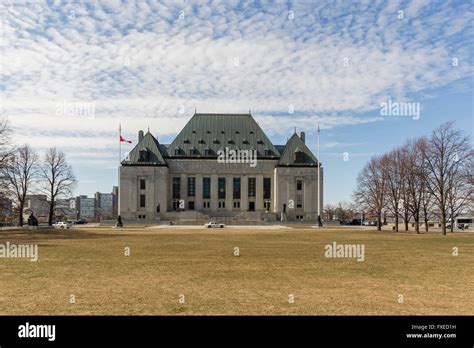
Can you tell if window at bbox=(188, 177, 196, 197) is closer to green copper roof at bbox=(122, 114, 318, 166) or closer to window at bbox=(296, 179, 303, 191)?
green copper roof at bbox=(122, 114, 318, 166)

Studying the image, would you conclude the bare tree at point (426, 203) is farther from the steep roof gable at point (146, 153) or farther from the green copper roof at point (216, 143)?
the steep roof gable at point (146, 153)

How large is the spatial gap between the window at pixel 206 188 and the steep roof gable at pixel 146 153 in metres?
11.0

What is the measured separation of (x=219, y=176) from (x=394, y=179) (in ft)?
176

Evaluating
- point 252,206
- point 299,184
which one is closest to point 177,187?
point 252,206

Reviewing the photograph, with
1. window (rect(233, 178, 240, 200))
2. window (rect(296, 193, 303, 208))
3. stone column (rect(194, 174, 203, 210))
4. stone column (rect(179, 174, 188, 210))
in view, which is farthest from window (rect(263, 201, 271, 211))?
stone column (rect(179, 174, 188, 210))

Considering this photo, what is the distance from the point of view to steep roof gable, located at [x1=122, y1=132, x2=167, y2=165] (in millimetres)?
110125

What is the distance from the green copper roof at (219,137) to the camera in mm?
114812

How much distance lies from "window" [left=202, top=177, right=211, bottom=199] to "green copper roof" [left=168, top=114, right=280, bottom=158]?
6.30 m

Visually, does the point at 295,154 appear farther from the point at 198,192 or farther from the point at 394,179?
the point at 394,179

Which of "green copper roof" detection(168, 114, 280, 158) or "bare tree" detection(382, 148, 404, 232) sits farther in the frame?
"green copper roof" detection(168, 114, 280, 158)

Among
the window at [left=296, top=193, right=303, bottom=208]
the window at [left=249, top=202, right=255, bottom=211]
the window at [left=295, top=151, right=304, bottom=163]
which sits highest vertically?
Answer: the window at [left=295, top=151, right=304, bottom=163]
